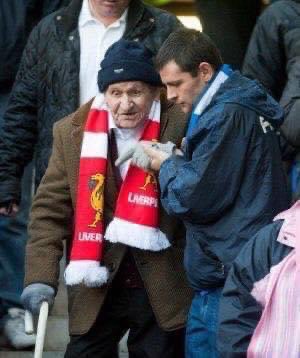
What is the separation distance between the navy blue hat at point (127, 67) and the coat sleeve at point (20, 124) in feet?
3.13

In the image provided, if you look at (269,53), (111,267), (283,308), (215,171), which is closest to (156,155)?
(215,171)

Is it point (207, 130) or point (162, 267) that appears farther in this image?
point (162, 267)

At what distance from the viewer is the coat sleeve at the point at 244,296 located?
4359 millimetres

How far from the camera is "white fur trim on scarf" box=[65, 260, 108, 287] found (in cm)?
573

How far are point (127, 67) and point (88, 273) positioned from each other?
0.90 metres

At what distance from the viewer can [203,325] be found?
5496mm

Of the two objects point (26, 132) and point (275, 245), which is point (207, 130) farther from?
point (26, 132)

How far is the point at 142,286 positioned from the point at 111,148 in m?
0.62

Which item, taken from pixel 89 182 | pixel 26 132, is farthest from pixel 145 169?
pixel 26 132

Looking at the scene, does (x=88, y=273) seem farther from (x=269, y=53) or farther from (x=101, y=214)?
(x=269, y=53)

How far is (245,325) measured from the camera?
14.6ft

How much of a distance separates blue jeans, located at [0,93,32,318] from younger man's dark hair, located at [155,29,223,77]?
187 cm

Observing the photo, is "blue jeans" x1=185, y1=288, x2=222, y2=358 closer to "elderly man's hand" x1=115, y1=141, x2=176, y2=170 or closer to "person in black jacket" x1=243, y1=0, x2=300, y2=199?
"elderly man's hand" x1=115, y1=141, x2=176, y2=170

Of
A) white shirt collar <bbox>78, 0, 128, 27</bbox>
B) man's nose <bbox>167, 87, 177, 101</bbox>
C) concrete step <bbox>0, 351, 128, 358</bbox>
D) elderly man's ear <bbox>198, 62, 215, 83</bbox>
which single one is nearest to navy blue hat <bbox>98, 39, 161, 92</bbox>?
man's nose <bbox>167, 87, 177, 101</bbox>
